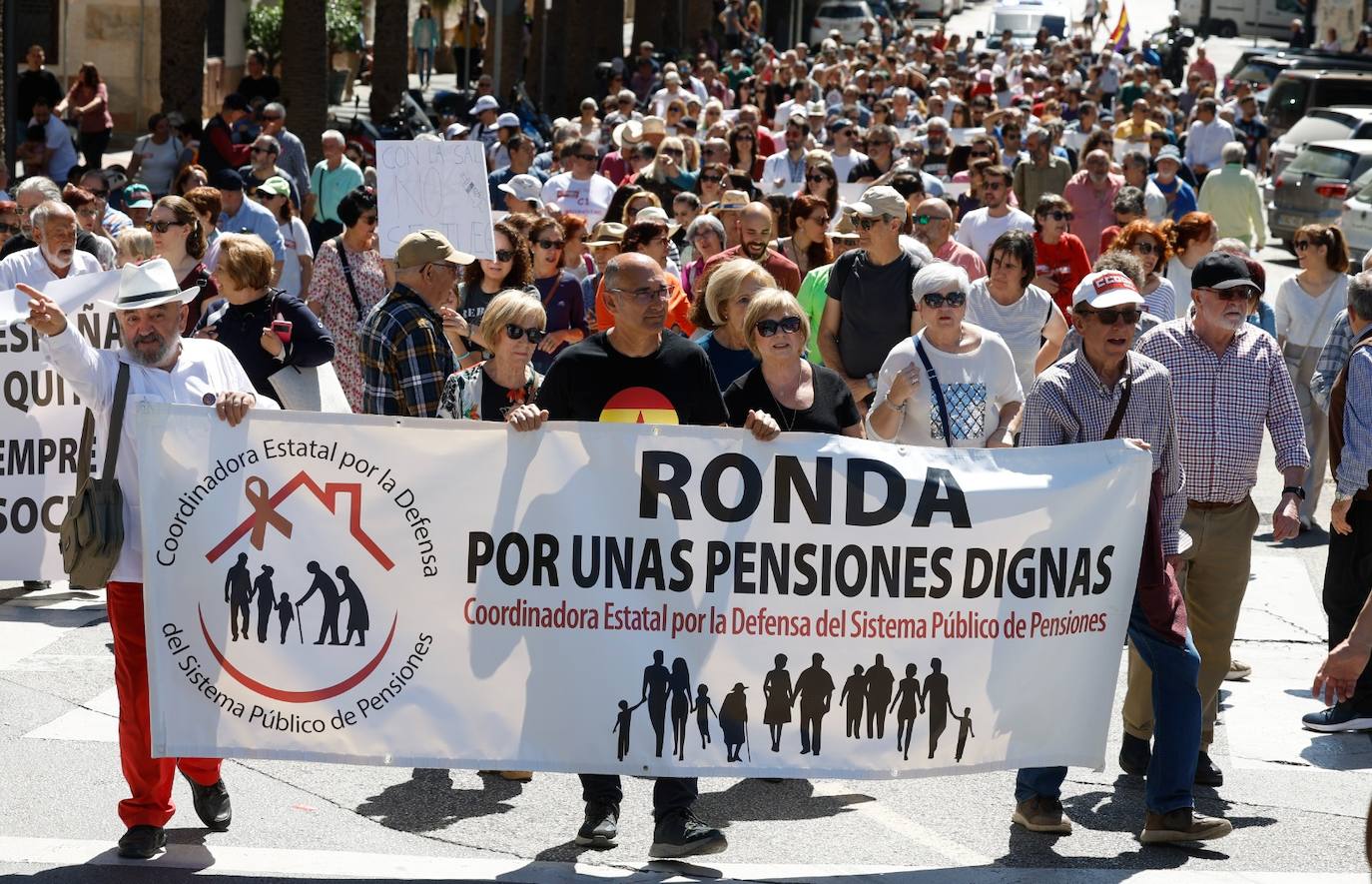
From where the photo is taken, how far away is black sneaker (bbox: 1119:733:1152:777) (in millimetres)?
7371

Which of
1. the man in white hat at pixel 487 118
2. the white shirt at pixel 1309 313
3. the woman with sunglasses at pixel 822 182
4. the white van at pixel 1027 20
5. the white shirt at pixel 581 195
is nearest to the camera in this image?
the white shirt at pixel 1309 313

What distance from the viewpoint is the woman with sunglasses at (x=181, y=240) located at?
33.4 ft

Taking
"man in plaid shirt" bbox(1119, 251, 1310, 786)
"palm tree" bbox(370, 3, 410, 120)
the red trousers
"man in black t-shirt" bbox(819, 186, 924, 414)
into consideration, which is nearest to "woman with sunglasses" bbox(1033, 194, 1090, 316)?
"man in black t-shirt" bbox(819, 186, 924, 414)

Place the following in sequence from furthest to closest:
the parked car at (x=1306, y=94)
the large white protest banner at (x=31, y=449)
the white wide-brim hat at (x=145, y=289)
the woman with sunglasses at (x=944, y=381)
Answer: the parked car at (x=1306, y=94) → the large white protest banner at (x=31, y=449) → the woman with sunglasses at (x=944, y=381) → the white wide-brim hat at (x=145, y=289)

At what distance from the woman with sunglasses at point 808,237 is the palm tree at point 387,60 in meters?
18.5

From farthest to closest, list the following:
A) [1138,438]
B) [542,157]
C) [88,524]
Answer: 1. [542,157]
2. [1138,438]
3. [88,524]

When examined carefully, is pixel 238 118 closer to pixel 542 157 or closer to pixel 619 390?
pixel 542 157

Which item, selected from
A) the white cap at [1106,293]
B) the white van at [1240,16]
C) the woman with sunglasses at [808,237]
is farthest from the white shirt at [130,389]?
the white van at [1240,16]

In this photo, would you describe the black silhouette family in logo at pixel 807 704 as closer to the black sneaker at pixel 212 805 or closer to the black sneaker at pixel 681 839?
the black sneaker at pixel 681 839

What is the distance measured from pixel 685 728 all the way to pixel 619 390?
42.2 inches

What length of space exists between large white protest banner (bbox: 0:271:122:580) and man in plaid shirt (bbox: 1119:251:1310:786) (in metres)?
4.72

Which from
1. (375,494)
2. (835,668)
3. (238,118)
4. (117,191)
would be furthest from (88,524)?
(238,118)

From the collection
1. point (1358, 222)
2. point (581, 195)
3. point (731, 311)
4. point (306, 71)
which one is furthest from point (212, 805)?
point (306, 71)

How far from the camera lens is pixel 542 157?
20094mm
